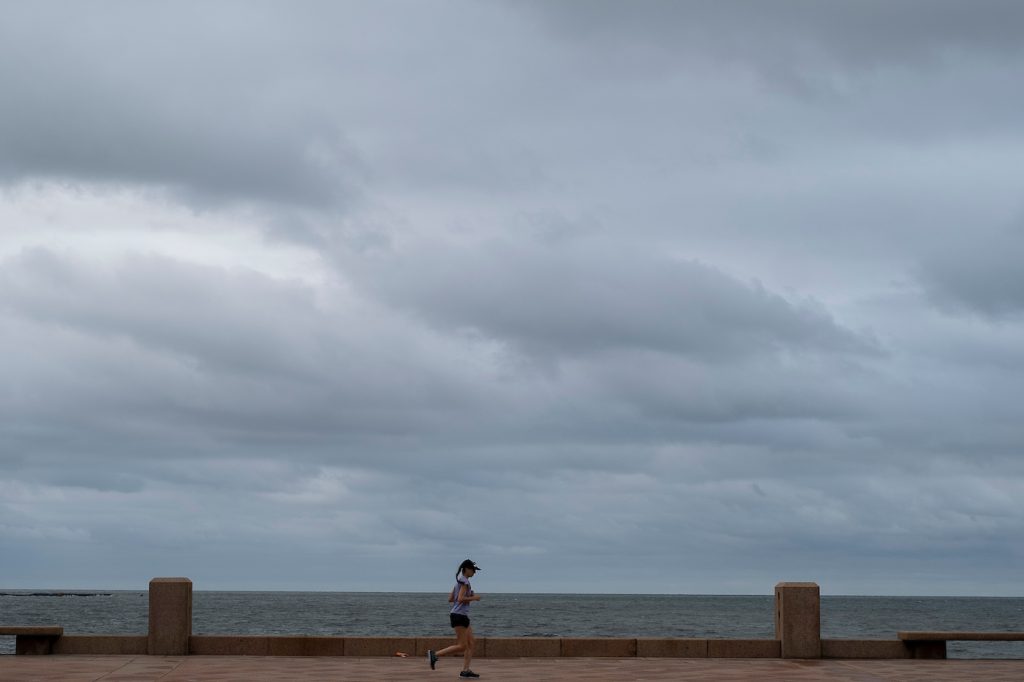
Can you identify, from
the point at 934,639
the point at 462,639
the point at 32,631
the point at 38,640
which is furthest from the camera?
the point at 934,639

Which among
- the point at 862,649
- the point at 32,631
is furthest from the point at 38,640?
the point at 862,649

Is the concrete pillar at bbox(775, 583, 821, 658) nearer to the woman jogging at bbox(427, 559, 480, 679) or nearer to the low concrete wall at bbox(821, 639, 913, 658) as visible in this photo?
the low concrete wall at bbox(821, 639, 913, 658)

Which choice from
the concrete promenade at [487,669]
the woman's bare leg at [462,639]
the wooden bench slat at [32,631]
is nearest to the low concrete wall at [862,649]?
the concrete promenade at [487,669]

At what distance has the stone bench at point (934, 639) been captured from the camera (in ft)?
74.9

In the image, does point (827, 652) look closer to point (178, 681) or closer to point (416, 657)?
point (416, 657)

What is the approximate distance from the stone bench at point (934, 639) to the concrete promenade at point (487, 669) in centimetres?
37

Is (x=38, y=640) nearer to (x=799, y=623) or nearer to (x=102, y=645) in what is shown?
(x=102, y=645)

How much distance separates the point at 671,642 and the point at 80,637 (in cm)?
1033

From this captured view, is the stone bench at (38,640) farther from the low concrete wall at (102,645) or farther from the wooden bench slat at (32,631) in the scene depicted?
the low concrete wall at (102,645)

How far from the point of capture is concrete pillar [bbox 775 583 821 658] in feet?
74.8

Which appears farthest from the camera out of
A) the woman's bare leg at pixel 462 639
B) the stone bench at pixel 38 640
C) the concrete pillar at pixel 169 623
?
the stone bench at pixel 38 640

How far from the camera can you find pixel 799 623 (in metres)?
23.0

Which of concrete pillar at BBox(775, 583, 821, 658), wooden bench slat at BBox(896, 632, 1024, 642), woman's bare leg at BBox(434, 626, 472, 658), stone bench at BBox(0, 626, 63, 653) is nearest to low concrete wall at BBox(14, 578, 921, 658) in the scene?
concrete pillar at BBox(775, 583, 821, 658)

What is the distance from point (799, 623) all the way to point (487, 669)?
5931mm
